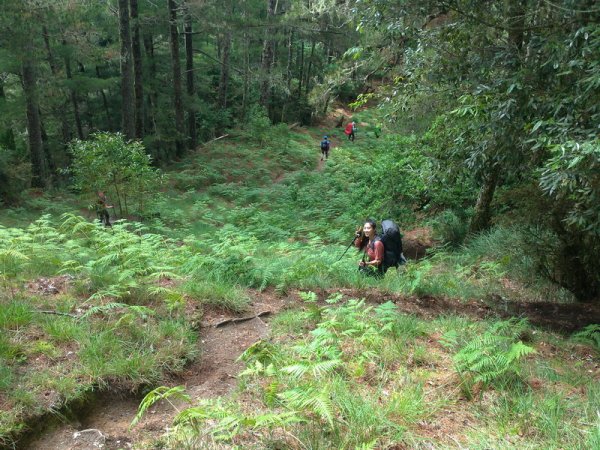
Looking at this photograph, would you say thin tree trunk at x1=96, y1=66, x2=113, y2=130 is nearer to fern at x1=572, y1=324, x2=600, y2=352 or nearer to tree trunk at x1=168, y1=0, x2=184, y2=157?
tree trunk at x1=168, y1=0, x2=184, y2=157

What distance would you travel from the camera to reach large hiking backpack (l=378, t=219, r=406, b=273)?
740 cm

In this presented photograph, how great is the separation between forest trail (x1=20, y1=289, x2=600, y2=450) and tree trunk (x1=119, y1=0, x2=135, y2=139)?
14149mm

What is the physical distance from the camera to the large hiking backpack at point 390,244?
24.3ft

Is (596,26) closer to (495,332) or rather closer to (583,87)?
(583,87)

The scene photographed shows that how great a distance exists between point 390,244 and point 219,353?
3445mm

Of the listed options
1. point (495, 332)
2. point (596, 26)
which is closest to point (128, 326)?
point (495, 332)

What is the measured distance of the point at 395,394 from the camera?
12.3 ft

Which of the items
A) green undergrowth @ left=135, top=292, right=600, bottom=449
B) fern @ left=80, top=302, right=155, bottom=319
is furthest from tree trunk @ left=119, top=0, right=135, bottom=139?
green undergrowth @ left=135, top=292, right=600, bottom=449

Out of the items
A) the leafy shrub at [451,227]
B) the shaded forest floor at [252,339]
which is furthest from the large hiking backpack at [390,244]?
the leafy shrub at [451,227]

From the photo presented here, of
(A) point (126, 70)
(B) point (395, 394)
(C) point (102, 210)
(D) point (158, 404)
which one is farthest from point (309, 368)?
(A) point (126, 70)

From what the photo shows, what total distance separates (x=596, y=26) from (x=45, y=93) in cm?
1976

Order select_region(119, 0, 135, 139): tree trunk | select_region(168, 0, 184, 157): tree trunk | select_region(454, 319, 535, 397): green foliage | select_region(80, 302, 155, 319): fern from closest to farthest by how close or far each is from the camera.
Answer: select_region(454, 319, 535, 397): green foliage, select_region(80, 302, 155, 319): fern, select_region(119, 0, 135, 139): tree trunk, select_region(168, 0, 184, 157): tree trunk

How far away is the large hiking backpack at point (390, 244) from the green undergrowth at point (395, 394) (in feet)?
6.76

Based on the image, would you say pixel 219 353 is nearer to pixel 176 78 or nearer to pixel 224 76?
pixel 176 78
